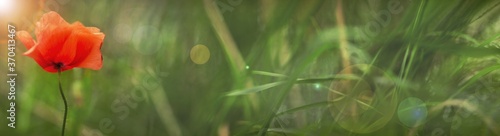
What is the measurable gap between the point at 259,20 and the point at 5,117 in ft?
1.29

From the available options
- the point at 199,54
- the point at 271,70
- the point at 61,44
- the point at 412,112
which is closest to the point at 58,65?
the point at 61,44

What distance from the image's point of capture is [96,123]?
30.9 inches

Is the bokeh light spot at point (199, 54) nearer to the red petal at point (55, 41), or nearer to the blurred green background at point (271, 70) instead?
the blurred green background at point (271, 70)

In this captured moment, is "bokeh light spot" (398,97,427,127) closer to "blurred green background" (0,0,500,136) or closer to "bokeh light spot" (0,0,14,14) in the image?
"blurred green background" (0,0,500,136)

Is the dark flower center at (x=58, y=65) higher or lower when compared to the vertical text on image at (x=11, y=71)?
higher

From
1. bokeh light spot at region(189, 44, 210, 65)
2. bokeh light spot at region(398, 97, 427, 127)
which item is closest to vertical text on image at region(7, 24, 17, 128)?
bokeh light spot at region(189, 44, 210, 65)

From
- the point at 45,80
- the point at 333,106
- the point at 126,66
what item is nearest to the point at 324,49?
the point at 333,106

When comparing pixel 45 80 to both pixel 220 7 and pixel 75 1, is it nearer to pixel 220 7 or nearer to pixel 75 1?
pixel 75 1

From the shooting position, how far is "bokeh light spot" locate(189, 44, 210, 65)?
2.64 ft

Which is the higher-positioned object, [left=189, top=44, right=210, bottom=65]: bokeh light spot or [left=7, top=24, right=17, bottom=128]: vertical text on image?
[left=189, top=44, right=210, bottom=65]: bokeh light spot

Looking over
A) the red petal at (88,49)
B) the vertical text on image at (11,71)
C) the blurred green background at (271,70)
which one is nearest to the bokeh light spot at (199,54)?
the blurred green background at (271,70)

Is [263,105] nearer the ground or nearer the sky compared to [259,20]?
nearer the ground

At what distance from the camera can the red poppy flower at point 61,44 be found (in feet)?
2.20

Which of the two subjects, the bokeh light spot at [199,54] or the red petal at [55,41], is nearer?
the red petal at [55,41]
